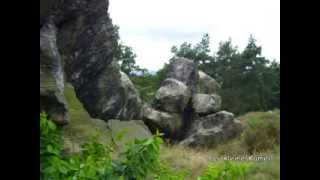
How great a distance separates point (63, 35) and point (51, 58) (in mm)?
1953

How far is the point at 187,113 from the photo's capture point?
9.41 meters

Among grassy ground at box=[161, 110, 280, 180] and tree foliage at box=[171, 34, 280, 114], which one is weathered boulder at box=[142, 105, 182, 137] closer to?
grassy ground at box=[161, 110, 280, 180]

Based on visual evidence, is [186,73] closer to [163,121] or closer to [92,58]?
[163,121]

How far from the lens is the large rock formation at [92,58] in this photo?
5977mm

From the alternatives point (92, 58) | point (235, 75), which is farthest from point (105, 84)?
point (235, 75)

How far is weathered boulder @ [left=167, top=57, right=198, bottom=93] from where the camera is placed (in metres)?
9.49

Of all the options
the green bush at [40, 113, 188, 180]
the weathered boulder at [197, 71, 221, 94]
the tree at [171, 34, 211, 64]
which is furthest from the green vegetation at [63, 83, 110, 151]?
the tree at [171, 34, 211, 64]

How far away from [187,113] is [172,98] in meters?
0.48

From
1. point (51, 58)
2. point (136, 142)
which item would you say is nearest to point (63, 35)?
point (51, 58)

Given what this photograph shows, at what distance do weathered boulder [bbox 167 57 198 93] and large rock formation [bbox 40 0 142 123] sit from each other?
142 centimetres
